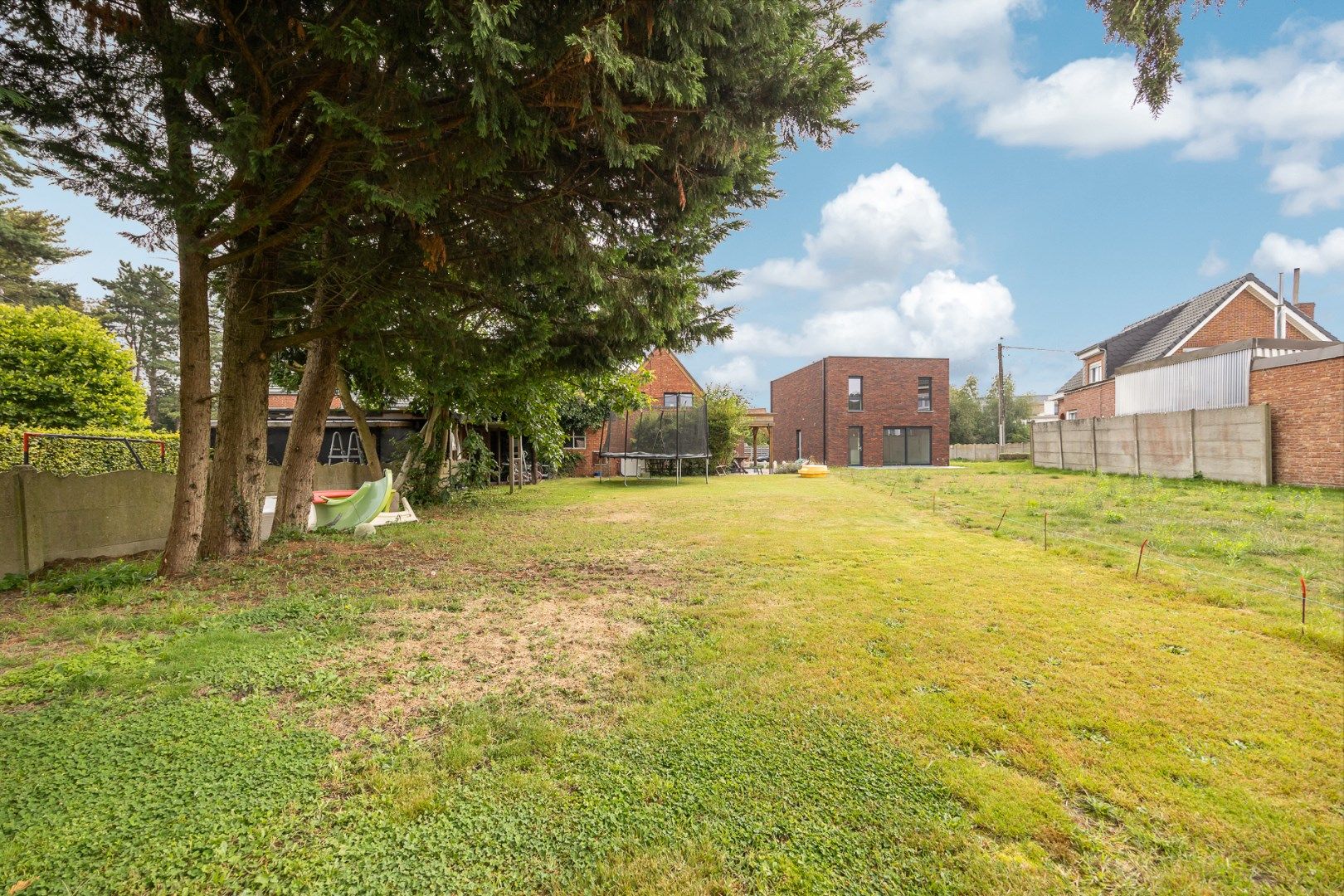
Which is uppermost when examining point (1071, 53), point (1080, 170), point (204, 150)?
point (1080, 170)

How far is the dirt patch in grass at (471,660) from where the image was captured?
2.73m

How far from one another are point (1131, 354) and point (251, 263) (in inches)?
1167

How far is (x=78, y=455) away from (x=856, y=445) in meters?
28.8

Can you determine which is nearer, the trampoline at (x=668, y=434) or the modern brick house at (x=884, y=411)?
the trampoline at (x=668, y=434)

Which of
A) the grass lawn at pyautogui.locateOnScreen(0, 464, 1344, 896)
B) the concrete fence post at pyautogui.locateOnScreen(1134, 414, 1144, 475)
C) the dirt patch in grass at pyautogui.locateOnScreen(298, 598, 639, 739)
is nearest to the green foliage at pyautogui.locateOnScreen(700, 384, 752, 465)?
the concrete fence post at pyautogui.locateOnScreen(1134, 414, 1144, 475)

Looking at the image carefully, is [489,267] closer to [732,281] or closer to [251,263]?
[251,263]

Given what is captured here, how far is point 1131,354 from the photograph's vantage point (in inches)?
911

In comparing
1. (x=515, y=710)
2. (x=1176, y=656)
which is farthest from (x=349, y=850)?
(x=1176, y=656)

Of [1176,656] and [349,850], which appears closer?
[349,850]

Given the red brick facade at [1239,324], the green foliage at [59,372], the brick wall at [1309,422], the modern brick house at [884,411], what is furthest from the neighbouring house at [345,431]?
the red brick facade at [1239,324]

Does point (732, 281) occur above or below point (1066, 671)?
above

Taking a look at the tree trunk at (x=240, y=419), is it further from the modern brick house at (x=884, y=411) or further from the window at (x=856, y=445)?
the window at (x=856, y=445)

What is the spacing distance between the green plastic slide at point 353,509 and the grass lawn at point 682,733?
9.86ft

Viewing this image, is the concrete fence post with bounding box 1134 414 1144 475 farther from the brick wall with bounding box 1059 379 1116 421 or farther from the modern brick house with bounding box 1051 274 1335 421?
the brick wall with bounding box 1059 379 1116 421
